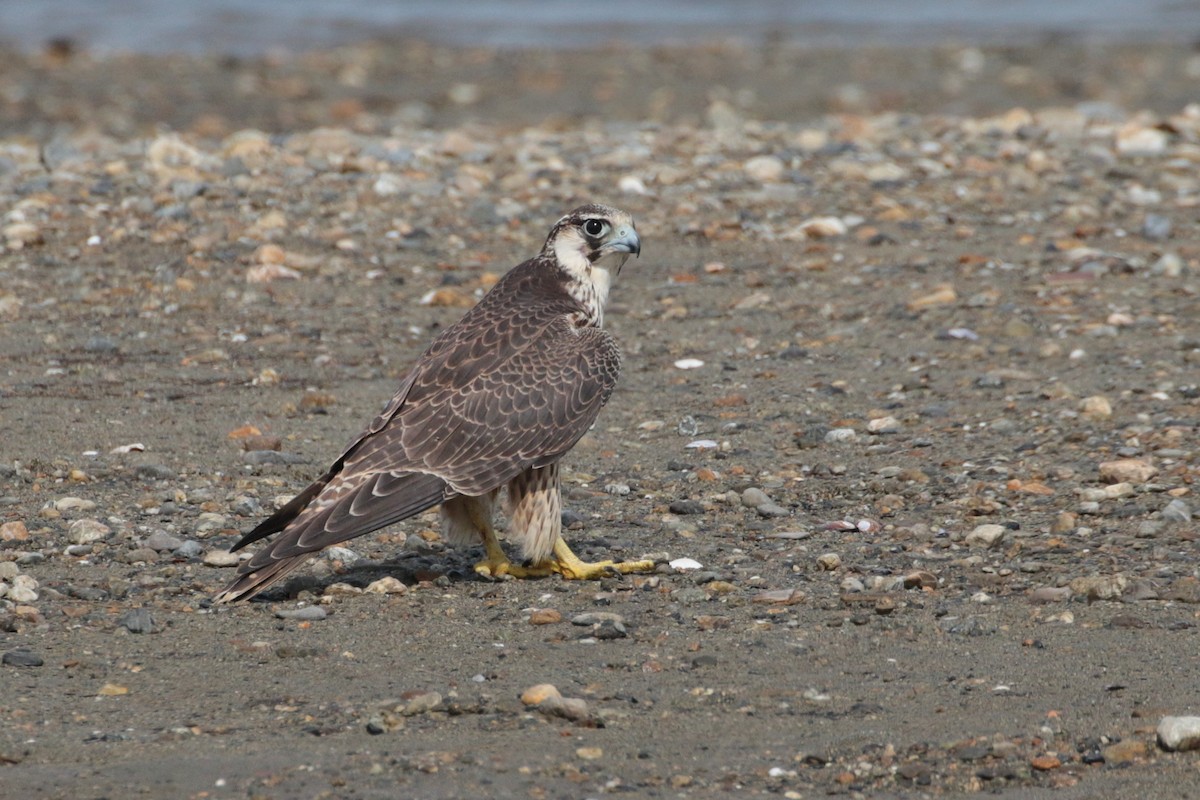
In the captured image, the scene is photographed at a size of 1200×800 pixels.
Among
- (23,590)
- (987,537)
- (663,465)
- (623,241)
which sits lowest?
(663,465)

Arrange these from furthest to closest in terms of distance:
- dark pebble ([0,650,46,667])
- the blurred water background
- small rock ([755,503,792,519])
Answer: the blurred water background → small rock ([755,503,792,519]) → dark pebble ([0,650,46,667])

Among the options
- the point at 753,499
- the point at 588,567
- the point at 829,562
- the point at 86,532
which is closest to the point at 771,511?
the point at 753,499

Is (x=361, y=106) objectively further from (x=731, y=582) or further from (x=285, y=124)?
(x=731, y=582)

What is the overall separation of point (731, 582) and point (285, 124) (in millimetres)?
11518

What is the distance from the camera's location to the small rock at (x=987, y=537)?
227 inches

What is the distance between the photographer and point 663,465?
679cm

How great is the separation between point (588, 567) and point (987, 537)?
4.44ft

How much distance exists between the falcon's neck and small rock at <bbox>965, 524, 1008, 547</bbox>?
146cm

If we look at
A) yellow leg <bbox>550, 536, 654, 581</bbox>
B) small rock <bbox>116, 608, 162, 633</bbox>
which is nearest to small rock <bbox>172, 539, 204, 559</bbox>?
small rock <bbox>116, 608, 162, 633</bbox>

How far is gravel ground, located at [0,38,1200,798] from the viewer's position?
4211mm

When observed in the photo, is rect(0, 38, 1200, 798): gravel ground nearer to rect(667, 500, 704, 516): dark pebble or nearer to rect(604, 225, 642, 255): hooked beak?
rect(667, 500, 704, 516): dark pebble

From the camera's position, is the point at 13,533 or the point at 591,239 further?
the point at 591,239

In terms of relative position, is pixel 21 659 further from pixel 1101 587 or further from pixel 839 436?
pixel 839 436

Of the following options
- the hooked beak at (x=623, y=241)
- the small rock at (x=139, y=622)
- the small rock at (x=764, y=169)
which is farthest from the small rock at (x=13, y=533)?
the small rock at (x=764, y=169)
